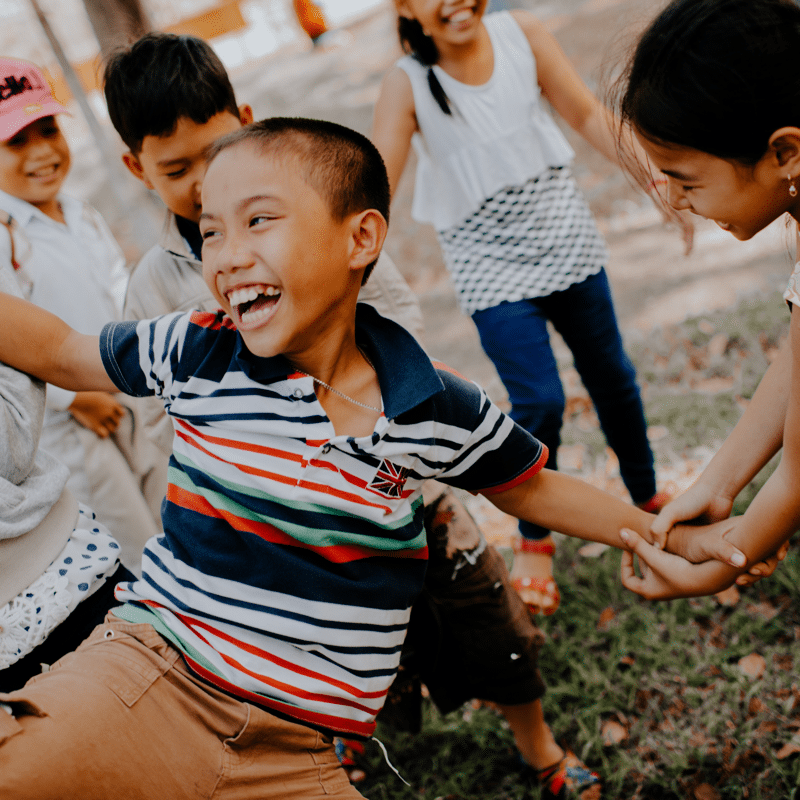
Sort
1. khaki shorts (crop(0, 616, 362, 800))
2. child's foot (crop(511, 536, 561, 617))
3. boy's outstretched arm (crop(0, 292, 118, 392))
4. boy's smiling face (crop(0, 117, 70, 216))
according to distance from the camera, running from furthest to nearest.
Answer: child's foot (crop(511, 536, 561, 617)), boy's smiling face (crop(0, 117, 70, 216)), boy's outstretched arm (crop(0, 292, 118, 392)), khaki shorts (crop(0, 616, 362, 800))

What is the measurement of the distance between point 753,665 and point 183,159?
254 centimetres

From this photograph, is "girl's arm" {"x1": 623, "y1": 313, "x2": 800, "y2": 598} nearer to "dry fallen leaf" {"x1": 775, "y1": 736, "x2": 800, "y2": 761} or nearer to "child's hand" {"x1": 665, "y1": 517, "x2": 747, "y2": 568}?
"child's hand" {"x1": 665, "y1": 517, "x2": 747, "y2": 568}

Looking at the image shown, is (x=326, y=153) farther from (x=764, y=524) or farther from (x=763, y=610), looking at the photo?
(x=763, y=610)

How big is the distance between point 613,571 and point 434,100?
2.03 m

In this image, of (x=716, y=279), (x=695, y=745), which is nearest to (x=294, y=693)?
(x=695, y=745)

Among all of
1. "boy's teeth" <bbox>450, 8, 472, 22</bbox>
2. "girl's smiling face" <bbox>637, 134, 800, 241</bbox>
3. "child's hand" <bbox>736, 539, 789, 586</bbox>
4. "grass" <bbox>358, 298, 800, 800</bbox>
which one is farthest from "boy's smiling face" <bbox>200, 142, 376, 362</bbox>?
"grass" <bbox>358, 298, 800, 800</bbox>

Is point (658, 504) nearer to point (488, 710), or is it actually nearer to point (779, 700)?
point (779, 700)

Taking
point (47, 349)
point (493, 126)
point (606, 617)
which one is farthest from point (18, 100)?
point (606, 617)

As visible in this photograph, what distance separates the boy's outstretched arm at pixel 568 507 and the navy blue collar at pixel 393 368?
15.0 inches

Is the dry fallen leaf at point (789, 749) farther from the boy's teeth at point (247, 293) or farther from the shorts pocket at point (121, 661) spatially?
the boy's teeth at point (247, 293)

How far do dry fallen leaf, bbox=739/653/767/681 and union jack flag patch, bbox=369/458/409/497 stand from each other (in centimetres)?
166

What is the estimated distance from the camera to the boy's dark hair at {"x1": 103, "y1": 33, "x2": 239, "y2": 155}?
227cm

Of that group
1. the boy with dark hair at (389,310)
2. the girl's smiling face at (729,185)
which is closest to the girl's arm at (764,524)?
the girl's smiling face at (729,185)

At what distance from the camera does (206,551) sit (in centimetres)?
165
